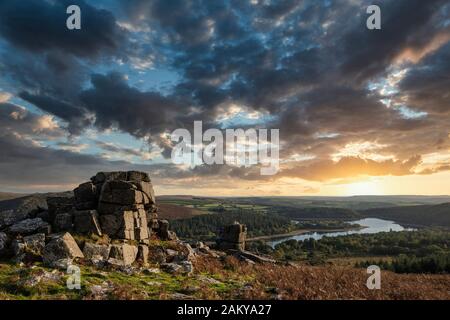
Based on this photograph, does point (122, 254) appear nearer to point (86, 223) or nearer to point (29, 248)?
point (86, 223)

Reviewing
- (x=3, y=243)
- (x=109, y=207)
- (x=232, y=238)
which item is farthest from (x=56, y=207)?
(x=232, y=238)

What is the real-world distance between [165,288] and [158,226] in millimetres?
15323

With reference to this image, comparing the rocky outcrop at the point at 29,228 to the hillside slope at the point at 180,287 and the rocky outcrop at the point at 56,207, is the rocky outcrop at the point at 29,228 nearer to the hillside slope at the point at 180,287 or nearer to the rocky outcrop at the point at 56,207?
the rocky outcrop at the point at 56,207

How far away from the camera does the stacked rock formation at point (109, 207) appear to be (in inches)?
984

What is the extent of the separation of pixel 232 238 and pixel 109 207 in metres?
16.9

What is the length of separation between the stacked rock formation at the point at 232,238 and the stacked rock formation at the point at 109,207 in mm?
9923

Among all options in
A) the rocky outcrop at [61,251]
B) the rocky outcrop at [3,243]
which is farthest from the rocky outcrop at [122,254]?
the rocky outcrop at [3,243]

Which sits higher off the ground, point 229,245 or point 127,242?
point 127,242

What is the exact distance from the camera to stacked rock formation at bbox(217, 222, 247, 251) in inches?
1563

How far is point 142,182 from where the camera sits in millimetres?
30266

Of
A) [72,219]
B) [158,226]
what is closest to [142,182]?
[158,226]
